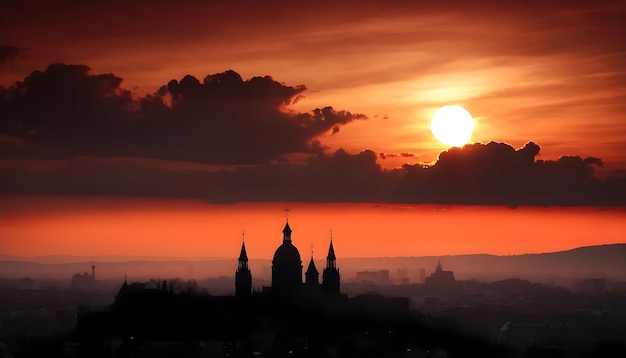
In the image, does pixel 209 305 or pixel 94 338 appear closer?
pixel 94 338

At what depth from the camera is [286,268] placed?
156 meters

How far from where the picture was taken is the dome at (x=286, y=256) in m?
156

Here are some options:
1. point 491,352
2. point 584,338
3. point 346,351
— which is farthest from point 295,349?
point 584,338

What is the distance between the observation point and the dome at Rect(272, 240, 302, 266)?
156000mm

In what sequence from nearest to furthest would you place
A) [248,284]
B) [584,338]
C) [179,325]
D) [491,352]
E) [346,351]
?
[346,351] → [491,352] → [179,325] → [248,284] → [584,338]

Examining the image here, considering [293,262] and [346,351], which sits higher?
[293,262]

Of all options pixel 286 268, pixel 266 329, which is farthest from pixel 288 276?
pixel 266 329

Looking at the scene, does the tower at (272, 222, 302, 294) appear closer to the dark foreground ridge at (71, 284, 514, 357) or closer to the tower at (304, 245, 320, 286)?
the dark foreground ridge at (71, 284, 514, 357)

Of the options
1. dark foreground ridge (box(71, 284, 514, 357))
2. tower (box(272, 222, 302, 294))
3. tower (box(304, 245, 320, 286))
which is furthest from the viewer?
tower (box(304, 245, 320, 286))

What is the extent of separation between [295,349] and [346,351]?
6518 millimetres

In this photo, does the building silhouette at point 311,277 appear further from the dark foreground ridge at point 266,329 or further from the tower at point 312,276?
the dark foreground ridge at point 266,329

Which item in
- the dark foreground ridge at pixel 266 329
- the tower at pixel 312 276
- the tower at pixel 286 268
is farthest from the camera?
the tower at pixel 312 276

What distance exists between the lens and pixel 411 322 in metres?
154

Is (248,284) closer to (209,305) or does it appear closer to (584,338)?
(209,305)
